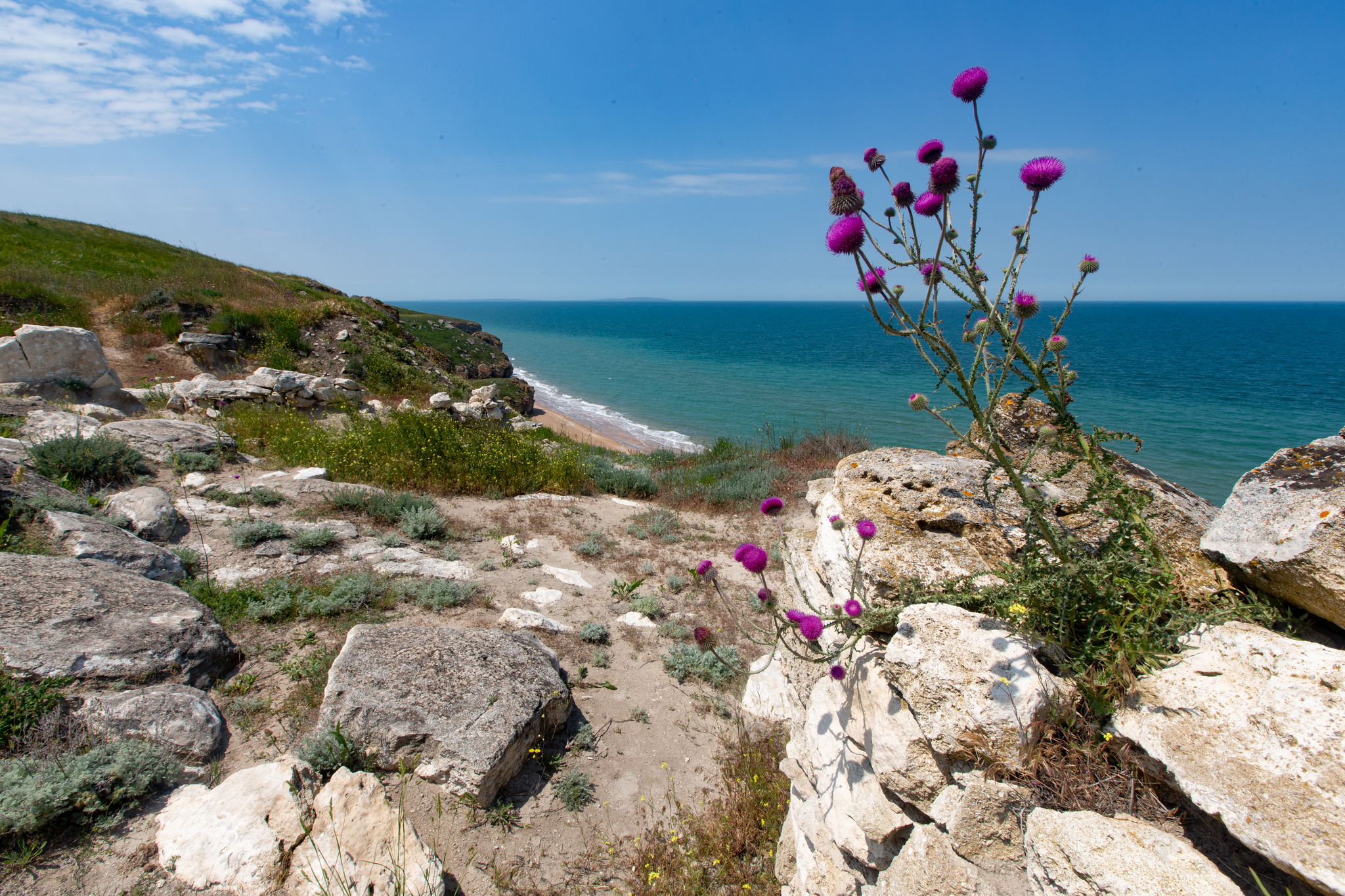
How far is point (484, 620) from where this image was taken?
5230mm

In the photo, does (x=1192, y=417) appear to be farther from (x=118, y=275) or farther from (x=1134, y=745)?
(x=118, y=275)

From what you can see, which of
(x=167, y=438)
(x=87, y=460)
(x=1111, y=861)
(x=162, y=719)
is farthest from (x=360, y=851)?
(x=167, y=438)

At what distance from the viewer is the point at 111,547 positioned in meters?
4.62

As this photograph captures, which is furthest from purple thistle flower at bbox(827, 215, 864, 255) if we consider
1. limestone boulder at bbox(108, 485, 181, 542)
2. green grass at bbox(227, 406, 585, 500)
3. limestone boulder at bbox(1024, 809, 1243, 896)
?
green grass at bbox(227, 406, 585, 500)

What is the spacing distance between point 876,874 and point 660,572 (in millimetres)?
4532

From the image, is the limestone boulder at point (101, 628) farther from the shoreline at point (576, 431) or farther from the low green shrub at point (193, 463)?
the shoreline at point (576, 431)

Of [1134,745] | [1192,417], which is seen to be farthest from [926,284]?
[1192,417]

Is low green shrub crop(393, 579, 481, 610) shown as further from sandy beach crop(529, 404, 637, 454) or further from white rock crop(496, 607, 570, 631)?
sandy beach crop(529, 404, 637, 454)

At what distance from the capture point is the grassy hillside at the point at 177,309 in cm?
1433

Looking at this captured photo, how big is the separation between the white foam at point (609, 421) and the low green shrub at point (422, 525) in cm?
1442

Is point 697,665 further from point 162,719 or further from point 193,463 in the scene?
point 193,463

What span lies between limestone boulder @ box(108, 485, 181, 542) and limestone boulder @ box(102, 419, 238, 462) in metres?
1.89

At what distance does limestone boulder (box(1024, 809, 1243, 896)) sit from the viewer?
167 cm

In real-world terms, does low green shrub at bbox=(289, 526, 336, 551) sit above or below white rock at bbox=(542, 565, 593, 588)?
above
